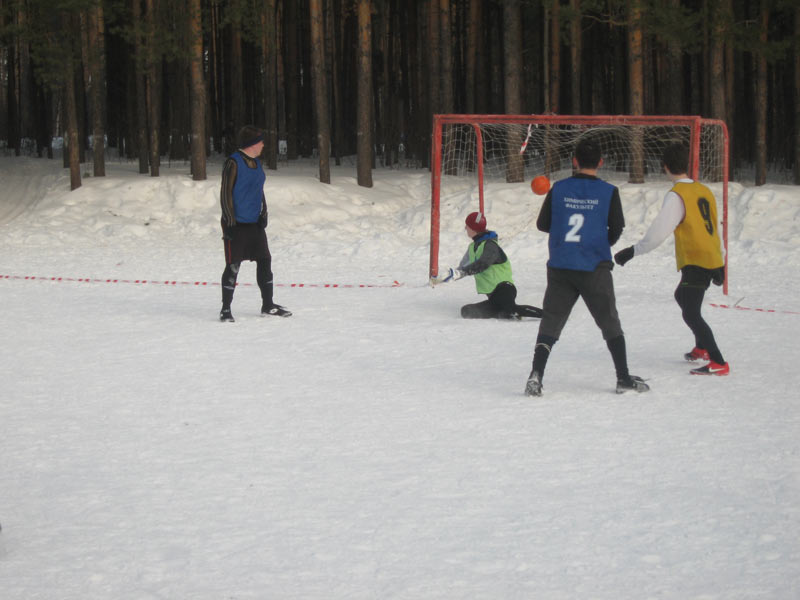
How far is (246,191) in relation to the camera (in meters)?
10.0

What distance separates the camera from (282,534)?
4484 mm

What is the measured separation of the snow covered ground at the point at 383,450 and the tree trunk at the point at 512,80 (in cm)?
848

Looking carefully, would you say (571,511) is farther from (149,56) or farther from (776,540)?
(149,56)

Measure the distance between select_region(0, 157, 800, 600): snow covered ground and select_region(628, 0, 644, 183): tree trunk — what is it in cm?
726

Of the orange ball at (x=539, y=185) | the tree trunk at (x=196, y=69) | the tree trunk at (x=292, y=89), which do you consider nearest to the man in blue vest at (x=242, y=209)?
the orange ball at (x=539, y=185)

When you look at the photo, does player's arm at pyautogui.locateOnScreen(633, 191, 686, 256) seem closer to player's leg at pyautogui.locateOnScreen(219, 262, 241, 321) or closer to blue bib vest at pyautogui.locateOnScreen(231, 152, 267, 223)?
blue bib vest at pyautogui.locateOnScreen(231, 152, 267, 223)

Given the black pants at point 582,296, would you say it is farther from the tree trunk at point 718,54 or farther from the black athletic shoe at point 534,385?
the tree trunk at point 718,54

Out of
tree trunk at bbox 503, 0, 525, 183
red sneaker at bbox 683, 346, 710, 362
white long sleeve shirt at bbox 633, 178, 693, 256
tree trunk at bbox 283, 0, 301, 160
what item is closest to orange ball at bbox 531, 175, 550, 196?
red sneaker at bbox 683, 346, 710, 362

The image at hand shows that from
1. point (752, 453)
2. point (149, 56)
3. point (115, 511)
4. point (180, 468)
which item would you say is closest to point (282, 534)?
point (115, 511)

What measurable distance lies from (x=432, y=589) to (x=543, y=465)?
1.67 m

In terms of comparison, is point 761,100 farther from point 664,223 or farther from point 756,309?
point 664,223

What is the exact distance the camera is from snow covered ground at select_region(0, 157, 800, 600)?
409cm

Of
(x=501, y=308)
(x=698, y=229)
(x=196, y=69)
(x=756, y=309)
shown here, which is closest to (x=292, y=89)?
(x=196, y=69)

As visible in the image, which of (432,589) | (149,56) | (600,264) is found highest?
(149,56)
